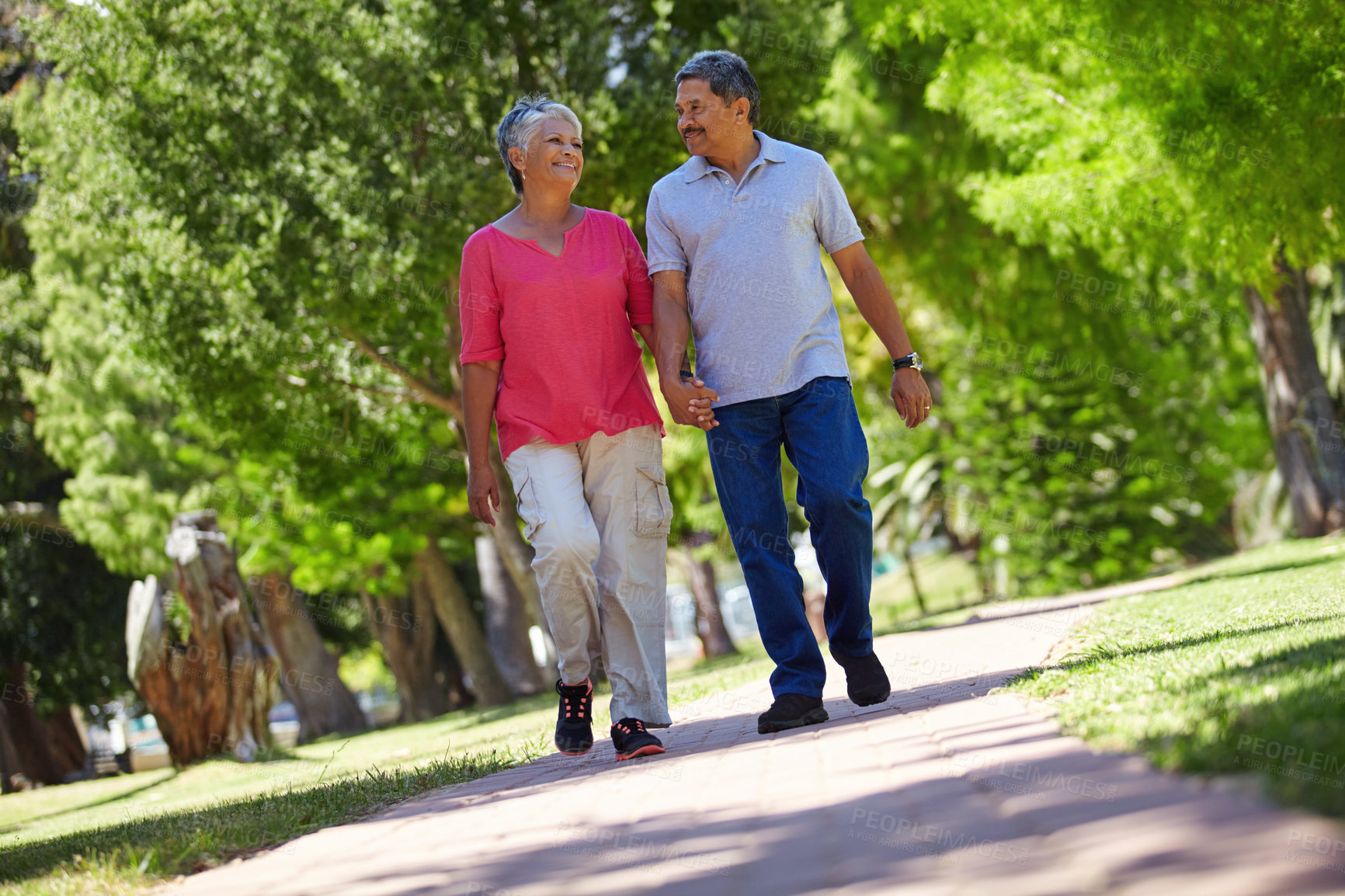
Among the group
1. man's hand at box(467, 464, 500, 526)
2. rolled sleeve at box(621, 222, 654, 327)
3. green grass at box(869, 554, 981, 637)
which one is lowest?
green grass at box(869, 554, 981, 637)

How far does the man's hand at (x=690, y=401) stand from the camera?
4562 millimetres

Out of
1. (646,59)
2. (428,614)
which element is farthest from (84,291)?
(646,59)

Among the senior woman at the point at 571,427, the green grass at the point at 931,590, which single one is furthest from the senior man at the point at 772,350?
the green grass at the point at 931,590

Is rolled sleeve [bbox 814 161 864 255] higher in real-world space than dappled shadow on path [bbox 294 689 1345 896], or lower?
Result: higher

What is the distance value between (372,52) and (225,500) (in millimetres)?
10160

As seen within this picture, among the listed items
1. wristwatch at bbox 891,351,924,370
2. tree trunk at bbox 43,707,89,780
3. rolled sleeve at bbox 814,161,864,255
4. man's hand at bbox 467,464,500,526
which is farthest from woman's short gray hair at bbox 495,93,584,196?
tree trunk at bbox 43,707,89,780

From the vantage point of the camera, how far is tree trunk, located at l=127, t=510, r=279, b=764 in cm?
1266

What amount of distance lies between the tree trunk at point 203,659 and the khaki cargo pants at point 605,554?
8.98 meters

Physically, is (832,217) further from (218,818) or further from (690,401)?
(218,818)

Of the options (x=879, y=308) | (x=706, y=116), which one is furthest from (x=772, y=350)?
(x=706, y=116)

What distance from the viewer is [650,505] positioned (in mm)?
4887

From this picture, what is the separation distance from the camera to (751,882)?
2270mm

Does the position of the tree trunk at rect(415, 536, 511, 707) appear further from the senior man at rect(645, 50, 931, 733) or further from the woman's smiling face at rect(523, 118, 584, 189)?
the senior man at rect(645, 50, 931, 733)

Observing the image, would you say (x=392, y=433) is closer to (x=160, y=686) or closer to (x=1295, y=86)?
(x=160, y=686)
